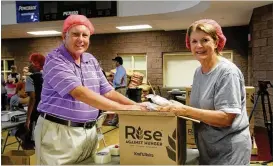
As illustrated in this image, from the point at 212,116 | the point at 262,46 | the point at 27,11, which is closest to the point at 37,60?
the point at 27,11

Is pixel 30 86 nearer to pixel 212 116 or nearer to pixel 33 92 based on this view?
pixel 33 92

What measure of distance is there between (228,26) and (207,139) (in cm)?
685

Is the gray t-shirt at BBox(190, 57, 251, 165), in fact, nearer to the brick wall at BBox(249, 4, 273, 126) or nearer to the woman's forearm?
the woman's forearm

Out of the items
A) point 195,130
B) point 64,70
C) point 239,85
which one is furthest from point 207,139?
point 64,70

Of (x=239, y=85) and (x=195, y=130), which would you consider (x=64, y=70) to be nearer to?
(x=195, y=130)

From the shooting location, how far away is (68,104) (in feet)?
5.15

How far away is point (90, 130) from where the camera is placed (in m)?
1.71

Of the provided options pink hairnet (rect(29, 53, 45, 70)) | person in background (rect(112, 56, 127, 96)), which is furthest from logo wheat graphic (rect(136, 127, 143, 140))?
person in background (rect(112, 56, 127, 96))

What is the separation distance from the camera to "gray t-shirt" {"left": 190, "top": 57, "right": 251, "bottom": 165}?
1.35 m

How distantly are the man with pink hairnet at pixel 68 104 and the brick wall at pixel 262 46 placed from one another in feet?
15.4

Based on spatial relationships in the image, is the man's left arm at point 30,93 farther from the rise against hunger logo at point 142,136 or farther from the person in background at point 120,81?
the person in background at point 120,81

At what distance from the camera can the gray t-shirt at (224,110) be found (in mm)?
1354

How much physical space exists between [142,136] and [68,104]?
0.43 meters

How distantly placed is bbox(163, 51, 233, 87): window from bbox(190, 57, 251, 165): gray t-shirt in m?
7.13
